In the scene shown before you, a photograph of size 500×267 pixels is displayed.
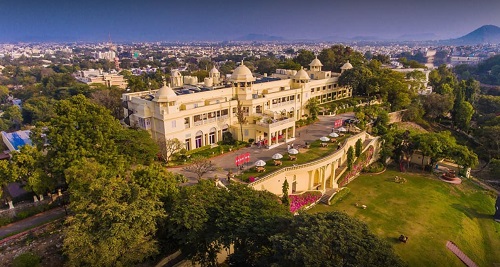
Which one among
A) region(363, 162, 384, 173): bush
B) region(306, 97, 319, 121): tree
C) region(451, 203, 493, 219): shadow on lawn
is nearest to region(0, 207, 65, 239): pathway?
region(363, 162, 384, 173): bush

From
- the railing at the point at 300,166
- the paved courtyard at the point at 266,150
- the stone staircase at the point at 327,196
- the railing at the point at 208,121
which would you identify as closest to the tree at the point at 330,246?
the railing at the point at 300,166

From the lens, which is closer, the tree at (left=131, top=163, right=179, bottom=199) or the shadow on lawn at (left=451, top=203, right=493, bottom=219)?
the tree at (left=131, top=163, right=179, bottom=199)

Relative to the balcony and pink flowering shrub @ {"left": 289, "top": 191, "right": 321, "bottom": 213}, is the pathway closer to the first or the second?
pink flowering shrub @ {"left": 289, "top": 191, "right": 321, "bottom": 213}

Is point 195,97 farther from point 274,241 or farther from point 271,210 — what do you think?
point 274,241

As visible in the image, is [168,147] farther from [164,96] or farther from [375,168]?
[375,168]

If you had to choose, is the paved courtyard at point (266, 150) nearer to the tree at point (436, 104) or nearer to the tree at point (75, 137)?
the tree at point (75, 137)

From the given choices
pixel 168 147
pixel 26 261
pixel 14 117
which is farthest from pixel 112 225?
pixel 14 117
